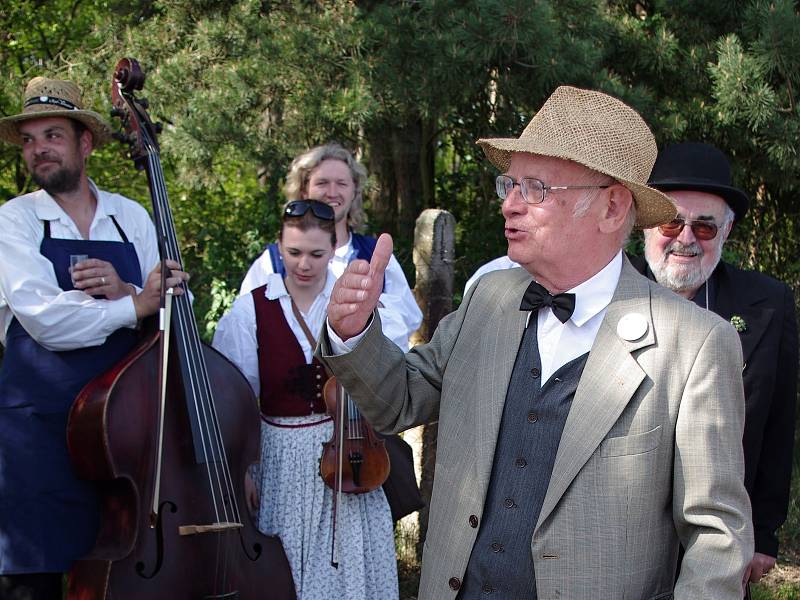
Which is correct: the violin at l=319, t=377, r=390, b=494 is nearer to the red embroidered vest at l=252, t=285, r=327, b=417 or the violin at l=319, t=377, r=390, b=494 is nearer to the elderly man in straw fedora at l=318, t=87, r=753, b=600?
the red embroidered vest at l=252, t=285, r=327, b=417

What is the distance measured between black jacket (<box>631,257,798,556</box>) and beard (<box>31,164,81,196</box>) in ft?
7.73

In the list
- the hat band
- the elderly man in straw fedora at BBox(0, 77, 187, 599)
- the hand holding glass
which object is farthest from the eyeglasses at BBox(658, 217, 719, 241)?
the hat band

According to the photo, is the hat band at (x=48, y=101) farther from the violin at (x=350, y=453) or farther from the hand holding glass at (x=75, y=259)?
the violin at (x=350, y=453)

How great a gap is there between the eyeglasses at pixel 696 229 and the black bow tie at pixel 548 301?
1049mm

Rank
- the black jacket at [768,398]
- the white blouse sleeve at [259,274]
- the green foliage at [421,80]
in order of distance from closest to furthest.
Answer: the black jacket at [768,398] → the white blouse sleeve at [259,274] → the green foliage at [421,80]

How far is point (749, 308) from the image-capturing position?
3.13 metres

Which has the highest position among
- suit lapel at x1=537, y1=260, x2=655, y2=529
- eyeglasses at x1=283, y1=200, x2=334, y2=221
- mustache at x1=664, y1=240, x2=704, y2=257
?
eyeglasses at x1=283, y1=200, x2=334, y2=221

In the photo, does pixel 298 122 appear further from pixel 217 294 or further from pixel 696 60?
pixel 696 60

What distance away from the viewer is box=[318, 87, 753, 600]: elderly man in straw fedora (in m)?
1.96

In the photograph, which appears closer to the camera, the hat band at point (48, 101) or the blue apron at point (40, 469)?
the blue apron at point (40, 469)

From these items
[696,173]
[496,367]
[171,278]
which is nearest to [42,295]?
[171,278]

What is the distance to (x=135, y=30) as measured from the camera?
6.27m

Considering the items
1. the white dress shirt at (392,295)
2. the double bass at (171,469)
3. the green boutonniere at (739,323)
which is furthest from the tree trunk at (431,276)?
the green boutonniere at (739,323)

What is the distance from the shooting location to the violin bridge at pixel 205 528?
3.07 meters
